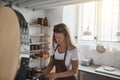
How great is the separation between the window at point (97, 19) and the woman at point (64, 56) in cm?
179

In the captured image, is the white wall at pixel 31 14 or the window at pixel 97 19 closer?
the window at pixel 97 19

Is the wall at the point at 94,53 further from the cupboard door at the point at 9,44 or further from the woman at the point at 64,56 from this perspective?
the cupboard door at the point at 9,44

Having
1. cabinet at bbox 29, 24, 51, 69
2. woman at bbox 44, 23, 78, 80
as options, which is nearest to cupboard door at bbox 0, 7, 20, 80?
woman at bbox 44, 23, 78, 80

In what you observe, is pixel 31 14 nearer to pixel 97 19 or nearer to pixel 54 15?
pixel 54 15

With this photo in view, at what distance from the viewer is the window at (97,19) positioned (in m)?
3.04

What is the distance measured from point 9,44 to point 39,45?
268 cm

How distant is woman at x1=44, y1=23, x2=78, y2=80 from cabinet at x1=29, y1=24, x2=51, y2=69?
1.84 meters

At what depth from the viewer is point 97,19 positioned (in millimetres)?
3271

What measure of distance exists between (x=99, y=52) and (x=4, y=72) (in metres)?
2.54

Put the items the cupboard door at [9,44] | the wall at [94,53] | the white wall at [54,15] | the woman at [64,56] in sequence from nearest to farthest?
1. the cupboard door at [9,44]
2. the woman at [64,56]
3. the wall at [94,53]
4. the white wall at [54,15]

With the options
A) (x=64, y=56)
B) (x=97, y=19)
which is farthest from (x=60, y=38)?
(x=97, y=19)

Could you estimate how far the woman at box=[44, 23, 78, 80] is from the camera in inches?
55.7

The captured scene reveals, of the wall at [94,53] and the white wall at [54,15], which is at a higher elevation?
the white wall at [54,15]

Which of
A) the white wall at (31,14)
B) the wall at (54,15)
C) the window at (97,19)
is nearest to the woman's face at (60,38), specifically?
the window at (97,19)
